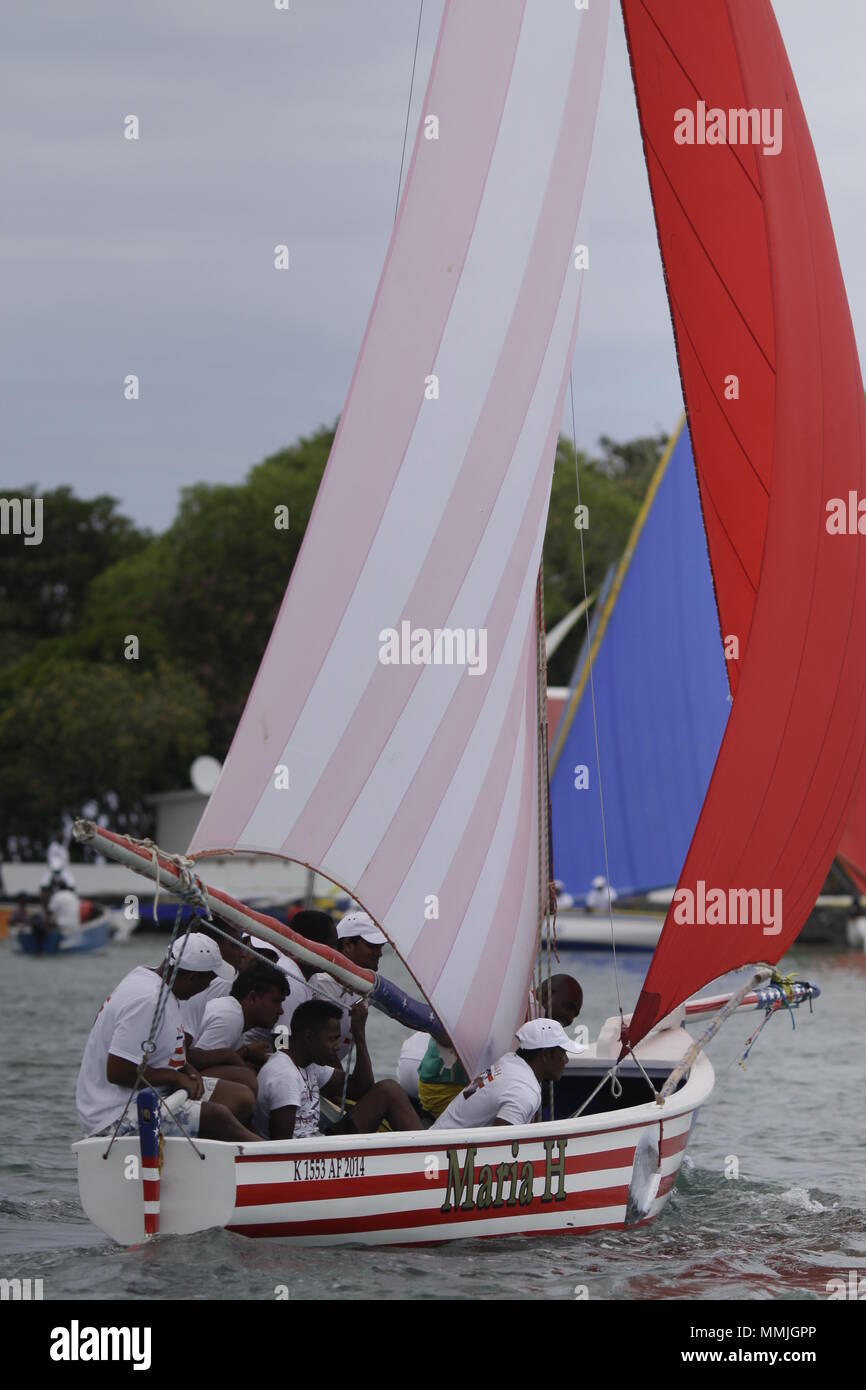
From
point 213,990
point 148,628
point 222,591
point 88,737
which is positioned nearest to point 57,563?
point 148,628

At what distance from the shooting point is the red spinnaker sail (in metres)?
12.9

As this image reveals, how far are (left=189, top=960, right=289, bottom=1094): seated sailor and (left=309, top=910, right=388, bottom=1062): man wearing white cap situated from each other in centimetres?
52

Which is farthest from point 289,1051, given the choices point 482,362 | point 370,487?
point 482,362

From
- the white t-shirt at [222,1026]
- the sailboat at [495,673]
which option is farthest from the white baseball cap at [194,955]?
the white t-shirt at [222,1026]

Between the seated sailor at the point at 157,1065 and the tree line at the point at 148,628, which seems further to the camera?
the tree line at the point at 148,628

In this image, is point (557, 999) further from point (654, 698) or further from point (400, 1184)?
point (654, 698)

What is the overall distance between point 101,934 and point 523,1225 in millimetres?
33863

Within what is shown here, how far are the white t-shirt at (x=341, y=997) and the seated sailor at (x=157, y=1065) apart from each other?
1246mm

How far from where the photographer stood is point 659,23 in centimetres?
1412

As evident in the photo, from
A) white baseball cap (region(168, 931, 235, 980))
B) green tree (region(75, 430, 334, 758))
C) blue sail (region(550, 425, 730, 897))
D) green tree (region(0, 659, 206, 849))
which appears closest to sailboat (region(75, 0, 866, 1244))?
white baseball cap (region(168, 931, 235, 980))

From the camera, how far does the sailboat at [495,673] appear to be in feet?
34.8

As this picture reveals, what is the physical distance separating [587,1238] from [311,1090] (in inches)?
75.2

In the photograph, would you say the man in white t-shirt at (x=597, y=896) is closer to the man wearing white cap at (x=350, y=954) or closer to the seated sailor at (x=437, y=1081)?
the seated sailor at (x=437, y=1081)

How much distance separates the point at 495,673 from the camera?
1170cm
